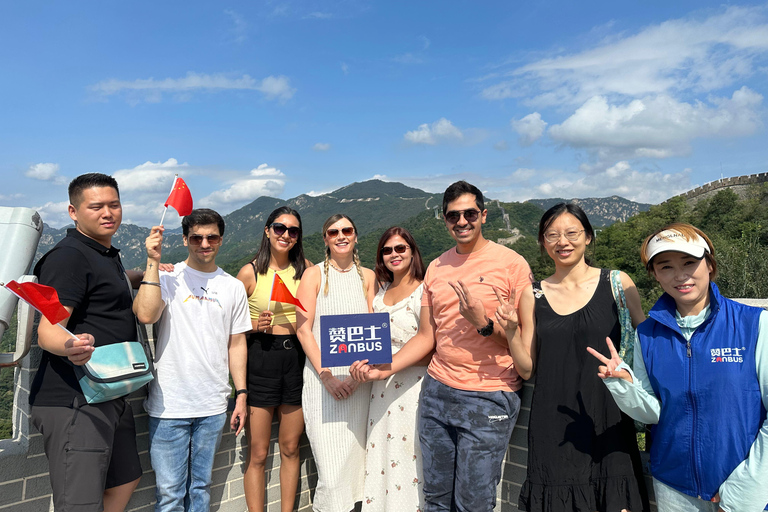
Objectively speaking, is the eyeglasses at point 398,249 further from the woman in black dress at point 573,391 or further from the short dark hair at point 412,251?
the woman in black dress at point 573,391

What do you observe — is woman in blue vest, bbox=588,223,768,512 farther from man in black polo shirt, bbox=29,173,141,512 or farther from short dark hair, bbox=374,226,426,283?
man in black polo shirt, bbox=29,173,141,512

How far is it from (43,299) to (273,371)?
5.80 ft

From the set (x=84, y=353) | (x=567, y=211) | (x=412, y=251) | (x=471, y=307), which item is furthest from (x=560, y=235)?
(x=84, y=353)

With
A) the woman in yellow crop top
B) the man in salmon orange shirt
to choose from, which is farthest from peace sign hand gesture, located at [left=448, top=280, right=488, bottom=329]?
the woman in yellow crop top

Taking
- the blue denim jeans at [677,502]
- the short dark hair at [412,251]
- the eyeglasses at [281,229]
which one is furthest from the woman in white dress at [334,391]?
the blue denim jeans at [677,502]

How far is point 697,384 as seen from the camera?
2.26 metres

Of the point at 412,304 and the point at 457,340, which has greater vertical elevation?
the point at 412,304

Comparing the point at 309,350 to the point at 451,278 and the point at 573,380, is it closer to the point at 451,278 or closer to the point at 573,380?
the point at 451,278

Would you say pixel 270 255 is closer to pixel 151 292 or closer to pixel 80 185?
pixel 151 292

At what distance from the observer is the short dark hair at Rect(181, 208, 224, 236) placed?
11.5ft

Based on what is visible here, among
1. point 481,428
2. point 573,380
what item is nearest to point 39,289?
point 481,428

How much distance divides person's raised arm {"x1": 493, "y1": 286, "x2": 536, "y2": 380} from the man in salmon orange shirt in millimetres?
92

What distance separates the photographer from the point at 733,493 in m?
2.12

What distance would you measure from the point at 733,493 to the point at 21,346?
3737mm
